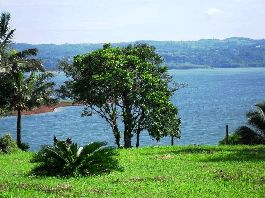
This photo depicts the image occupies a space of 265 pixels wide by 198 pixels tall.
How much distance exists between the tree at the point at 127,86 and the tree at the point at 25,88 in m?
2.14

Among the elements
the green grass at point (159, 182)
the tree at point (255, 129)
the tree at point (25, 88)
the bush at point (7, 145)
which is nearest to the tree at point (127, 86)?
the tree at point (25, 88)

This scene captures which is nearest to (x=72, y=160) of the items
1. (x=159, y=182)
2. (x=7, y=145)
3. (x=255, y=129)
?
(x=159, y=182)

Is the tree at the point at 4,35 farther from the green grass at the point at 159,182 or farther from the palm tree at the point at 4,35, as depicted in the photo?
the green grass at the point at 159,182

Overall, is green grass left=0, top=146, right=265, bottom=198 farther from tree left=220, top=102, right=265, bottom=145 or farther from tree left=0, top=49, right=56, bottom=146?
tree left=0, top=49, right=56, bottom=146

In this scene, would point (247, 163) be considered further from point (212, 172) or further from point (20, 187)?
point (20, 187)

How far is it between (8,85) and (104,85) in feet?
28.8

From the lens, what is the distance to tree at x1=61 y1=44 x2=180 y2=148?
4066 cm

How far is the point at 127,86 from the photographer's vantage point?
40344 mm

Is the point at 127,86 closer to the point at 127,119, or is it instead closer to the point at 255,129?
the point at 127,119

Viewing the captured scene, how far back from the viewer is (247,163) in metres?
20.7

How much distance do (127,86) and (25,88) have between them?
1054cm

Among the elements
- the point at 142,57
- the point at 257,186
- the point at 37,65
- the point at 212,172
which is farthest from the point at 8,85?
the point at 257,186

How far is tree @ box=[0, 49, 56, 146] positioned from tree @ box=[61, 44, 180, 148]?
214 centimetres

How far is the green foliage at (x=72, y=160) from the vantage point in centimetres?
1850
